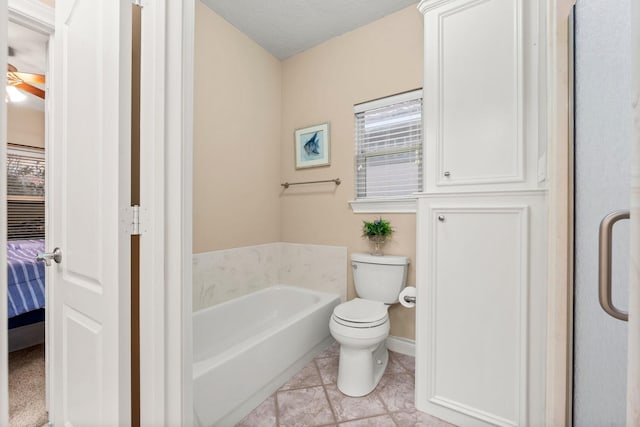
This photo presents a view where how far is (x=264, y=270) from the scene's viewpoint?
8.18 feet

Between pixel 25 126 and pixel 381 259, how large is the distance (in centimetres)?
470

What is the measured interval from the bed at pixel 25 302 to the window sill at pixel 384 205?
252cm

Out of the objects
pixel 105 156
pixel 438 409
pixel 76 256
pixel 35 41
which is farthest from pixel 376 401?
pixel 35 41

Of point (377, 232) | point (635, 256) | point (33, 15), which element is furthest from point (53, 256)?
point (377, 232)

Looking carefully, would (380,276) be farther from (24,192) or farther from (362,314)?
(24,192)

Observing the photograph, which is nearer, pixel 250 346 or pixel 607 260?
pixel 607 260

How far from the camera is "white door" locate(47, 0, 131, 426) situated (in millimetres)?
848

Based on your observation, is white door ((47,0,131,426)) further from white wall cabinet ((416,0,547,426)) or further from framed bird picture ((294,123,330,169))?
framed bird picture ((294,123,330,169))

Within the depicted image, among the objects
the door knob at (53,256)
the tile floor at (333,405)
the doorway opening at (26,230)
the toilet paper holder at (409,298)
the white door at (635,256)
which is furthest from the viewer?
the toilet paper holder at (409,298)

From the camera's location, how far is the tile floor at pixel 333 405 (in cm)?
139

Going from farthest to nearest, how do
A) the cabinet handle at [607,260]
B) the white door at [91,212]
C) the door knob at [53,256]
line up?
the door knob at [53,256] < the white door at [91,212] < the cabinet handle at [607,260]

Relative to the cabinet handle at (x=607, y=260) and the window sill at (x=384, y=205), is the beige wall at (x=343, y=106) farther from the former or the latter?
the cabinet handle at (x=607, y=260)

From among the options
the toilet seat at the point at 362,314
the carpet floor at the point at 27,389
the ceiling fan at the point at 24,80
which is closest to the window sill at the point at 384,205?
the toilet seat at the point at 362,314

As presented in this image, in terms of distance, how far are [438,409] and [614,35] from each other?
1648 millimetres
